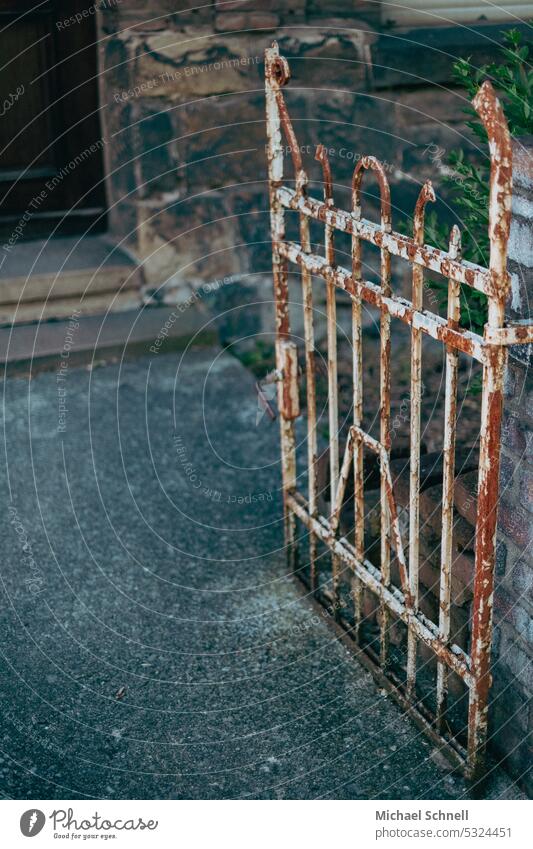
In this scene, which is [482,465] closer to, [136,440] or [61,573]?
[61,573]

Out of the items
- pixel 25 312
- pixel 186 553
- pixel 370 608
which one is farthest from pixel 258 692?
pixel 25 312

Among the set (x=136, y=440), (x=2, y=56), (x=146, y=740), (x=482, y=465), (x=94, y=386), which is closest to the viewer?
(x=482, y=465)

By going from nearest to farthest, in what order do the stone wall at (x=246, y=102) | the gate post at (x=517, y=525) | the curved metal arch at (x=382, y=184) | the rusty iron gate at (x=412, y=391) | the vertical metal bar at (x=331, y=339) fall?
1. the rusty iron gate at (x=412, y=391)
2. the gate post at (x=517, y=525)
3. the curved metal arch at (x=382, y=184)
4. the vertical metal bar at (x=331, y=339)
5. the stone wall at (x=246, y=102)

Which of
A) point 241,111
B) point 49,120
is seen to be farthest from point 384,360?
point 49,120

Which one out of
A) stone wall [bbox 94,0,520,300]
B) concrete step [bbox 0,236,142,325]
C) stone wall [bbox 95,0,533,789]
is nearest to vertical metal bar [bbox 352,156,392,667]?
stone wall [bbox 95,0,533,789]

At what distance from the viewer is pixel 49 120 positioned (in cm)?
527

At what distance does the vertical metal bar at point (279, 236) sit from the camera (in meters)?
2.90

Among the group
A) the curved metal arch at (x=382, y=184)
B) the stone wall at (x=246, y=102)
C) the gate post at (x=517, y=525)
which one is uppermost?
the stone wall at (x=246, y=102)

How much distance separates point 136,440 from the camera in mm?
4301

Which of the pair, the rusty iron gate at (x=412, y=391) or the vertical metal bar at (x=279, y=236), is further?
the vertical metal bar at (x=279, y=236)

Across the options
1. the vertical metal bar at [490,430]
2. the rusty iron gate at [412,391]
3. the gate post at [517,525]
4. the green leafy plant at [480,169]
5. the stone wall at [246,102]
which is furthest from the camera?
the stone wall at [246,102]

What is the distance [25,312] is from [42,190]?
710 millimetres

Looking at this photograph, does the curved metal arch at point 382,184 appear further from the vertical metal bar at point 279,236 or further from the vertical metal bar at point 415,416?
the vertical metal bar at point 279,236

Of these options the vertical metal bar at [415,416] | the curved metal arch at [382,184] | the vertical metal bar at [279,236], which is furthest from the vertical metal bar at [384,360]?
the vertical metal bar at [279,236]
